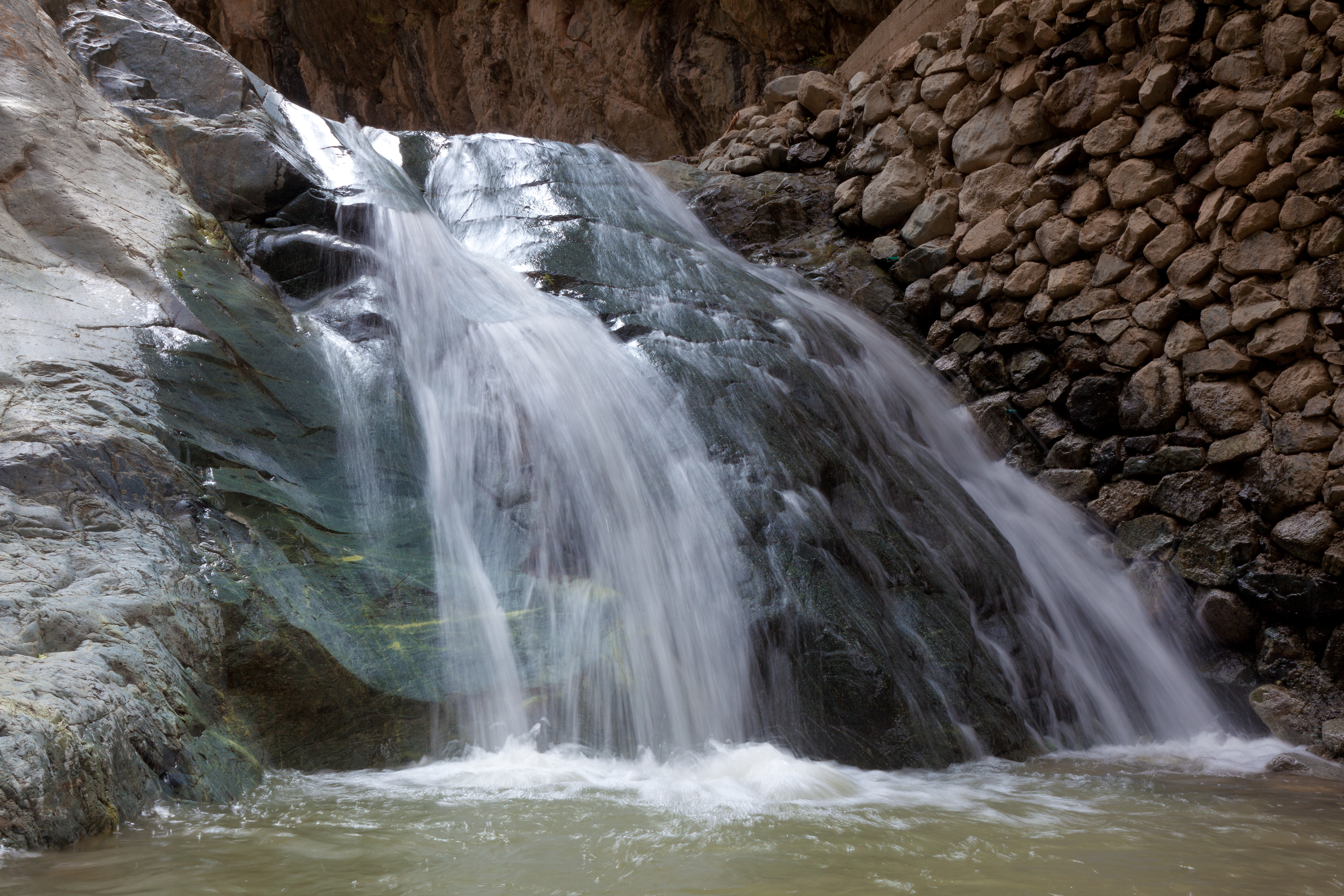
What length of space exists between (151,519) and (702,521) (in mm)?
2083

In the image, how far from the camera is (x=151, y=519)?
2777mm

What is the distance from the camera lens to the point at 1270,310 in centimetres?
446

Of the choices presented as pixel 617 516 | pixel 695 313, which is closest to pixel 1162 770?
pixel 617 516

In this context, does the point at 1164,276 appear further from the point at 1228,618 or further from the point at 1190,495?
the point at 1228,618

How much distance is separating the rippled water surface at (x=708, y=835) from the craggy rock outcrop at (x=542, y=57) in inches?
328

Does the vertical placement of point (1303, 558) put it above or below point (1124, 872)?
above

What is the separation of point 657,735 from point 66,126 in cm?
381

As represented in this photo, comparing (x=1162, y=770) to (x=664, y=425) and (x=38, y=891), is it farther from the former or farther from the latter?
(x=38, y=891)

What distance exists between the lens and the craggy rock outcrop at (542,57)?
9.93 metres

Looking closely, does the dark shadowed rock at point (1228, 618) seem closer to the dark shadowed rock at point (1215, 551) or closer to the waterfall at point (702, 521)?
the dark shadowed rock at point (1215, 551)

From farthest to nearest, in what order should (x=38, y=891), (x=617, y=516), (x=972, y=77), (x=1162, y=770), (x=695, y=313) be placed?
1. (x=972, y=77)
2. (x=695, y=313)
3. (x=617, y=516)
4. (x=1162, y=770)
5. (x=38, y=891)

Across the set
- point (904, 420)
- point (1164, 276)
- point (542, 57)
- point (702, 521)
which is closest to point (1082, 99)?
point (1164, 276)

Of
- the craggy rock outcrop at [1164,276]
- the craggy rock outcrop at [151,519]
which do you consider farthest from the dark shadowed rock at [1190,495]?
the craggy rock outcrop at [151,519]

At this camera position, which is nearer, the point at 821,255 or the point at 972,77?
the point at 972,77
